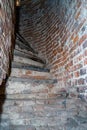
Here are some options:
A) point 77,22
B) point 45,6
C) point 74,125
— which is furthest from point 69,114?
point 45,6

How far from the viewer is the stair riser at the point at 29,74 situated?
2390 mm

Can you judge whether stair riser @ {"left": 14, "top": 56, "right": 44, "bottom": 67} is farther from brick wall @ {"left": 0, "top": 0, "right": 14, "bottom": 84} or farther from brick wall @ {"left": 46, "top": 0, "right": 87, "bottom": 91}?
brick wall @ {"left": 0, "top": 0, "right": 14, "bottom": 84}

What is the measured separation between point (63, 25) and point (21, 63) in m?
0.91

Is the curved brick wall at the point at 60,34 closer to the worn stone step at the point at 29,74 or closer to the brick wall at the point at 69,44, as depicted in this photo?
the brick wall at the point at 69,44

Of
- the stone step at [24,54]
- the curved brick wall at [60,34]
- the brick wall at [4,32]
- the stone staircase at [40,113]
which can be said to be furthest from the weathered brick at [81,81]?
the stone step at [24,54]

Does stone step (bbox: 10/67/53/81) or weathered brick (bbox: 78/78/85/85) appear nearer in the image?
weathered brick (bbox: 78/78/85/85)

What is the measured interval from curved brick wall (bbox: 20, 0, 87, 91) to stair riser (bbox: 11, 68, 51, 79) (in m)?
0.18

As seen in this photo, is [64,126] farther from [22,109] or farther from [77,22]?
[77,22]

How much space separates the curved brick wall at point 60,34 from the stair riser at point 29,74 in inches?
7.0

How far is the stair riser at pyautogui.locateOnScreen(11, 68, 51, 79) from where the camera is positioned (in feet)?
7.84

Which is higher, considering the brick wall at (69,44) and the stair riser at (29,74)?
the brick wall at (69,44)

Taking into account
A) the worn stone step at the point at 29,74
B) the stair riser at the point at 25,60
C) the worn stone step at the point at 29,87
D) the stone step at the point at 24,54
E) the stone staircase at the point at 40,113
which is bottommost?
the stone staircase at the point at 40,113

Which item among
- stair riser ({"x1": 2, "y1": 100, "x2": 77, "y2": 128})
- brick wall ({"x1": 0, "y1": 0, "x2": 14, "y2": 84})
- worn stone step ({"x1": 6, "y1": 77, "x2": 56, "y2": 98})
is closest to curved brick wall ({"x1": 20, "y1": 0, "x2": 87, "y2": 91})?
worn stone step ({"x1": 6, "y1": 77, "x2": 56, "y2": 98})

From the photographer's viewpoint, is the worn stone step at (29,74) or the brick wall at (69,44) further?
the worn stone step at (29,74)
